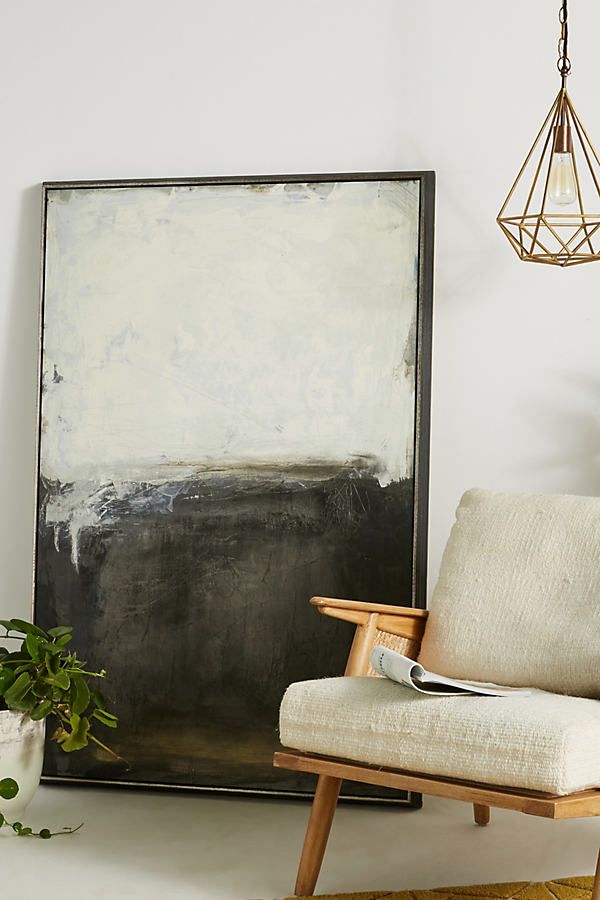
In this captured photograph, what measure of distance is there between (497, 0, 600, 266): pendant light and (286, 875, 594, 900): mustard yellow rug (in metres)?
1.43

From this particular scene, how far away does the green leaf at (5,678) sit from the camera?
2576 mm

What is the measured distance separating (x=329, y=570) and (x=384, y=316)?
69 centimetres

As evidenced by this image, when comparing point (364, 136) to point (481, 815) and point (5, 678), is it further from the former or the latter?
point (481, 815)

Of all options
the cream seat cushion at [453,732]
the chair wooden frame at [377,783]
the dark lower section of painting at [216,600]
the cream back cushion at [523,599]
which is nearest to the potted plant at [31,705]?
the dark lower section of painting at [216,600]

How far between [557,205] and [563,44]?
45cm

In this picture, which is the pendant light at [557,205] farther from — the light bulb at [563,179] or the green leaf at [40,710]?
the green leaf at [40,710]

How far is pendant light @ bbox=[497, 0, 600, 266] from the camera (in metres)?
2.64

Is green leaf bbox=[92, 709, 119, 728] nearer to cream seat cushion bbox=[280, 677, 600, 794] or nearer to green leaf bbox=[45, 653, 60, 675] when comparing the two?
green leaf bbox=[45, 653, 60, 675]

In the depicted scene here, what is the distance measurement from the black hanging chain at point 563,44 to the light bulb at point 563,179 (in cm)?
26

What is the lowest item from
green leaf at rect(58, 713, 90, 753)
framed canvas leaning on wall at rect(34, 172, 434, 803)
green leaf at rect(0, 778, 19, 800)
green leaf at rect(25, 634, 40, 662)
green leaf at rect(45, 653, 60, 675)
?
green leaf at rect(0, 778, 19, 800)

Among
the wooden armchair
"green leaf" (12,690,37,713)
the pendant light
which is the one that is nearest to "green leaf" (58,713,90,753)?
"green leaf" (12,690,37,713)

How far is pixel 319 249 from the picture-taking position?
2.89 m

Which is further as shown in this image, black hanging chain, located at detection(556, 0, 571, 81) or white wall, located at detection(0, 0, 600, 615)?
white wall, located at detection(0, 0, 600, 615)

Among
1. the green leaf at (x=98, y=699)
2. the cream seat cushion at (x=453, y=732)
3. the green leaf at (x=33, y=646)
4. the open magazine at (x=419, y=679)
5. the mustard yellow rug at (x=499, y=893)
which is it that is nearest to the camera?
the cream seat cushion at (x=453, y=732)
